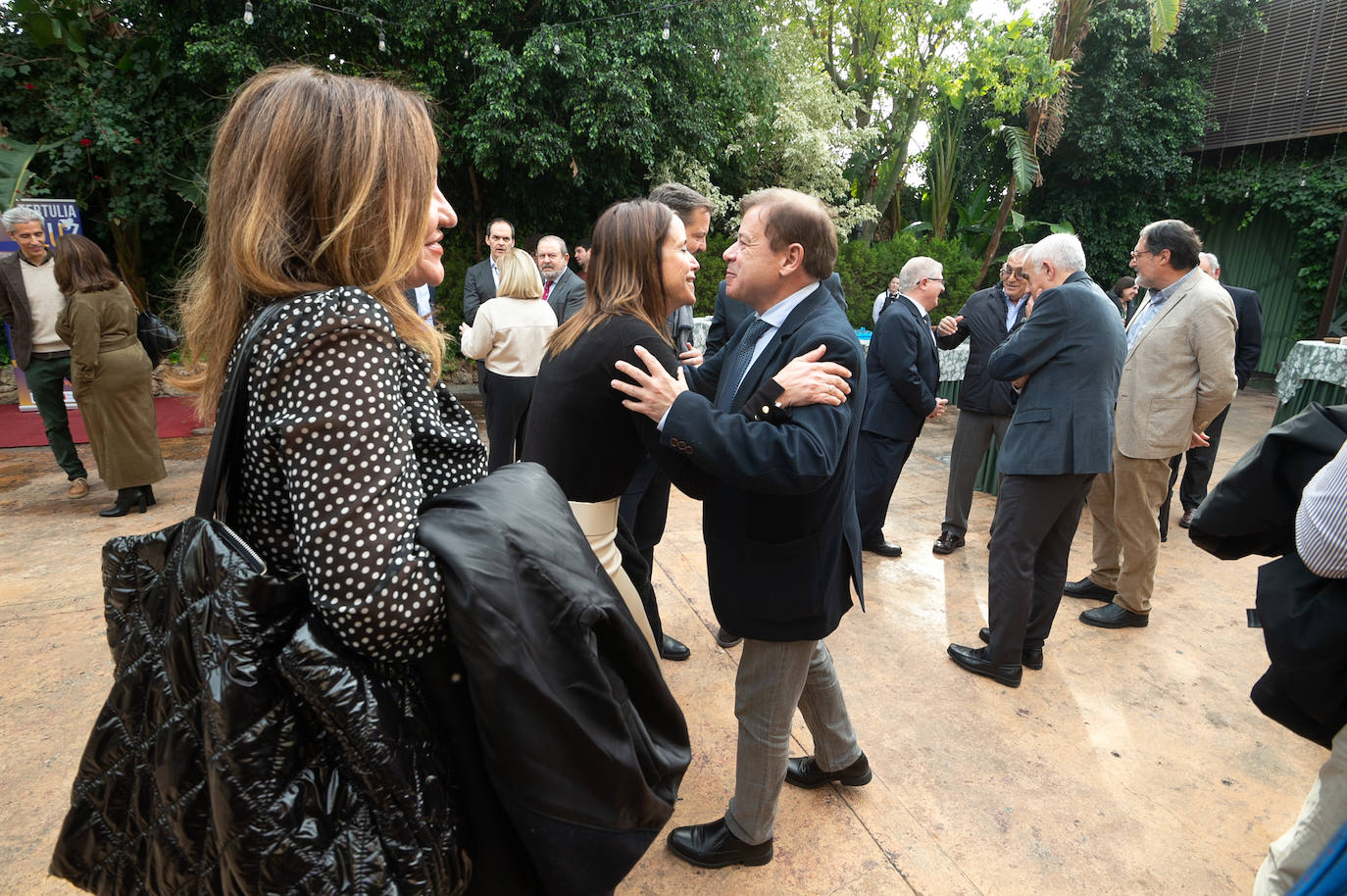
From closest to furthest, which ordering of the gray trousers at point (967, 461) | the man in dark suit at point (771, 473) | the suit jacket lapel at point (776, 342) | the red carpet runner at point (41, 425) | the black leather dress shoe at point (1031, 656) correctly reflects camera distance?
1. the man in dark suit at point (771, 473)
2. the suit jacket lapel at point (776, 342)
3. the black leather dress shoe at point (1031, 656)
4. the gray trousers at point (967, 461)
5. the red carpet runner at point (41, 425)

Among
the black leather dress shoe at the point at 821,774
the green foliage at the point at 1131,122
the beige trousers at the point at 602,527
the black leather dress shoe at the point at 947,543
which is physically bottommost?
the black leather dress shoe at the point at 947,543

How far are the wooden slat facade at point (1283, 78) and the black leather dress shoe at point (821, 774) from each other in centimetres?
1688

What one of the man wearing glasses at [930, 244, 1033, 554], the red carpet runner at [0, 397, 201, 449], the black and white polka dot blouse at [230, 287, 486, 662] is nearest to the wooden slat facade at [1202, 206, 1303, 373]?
the man wearing glasses at [930, 244, 1033, 554]

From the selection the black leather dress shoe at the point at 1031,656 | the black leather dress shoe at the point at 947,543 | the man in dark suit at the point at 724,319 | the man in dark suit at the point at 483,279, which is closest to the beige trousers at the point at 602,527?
the black leather dress shoe at the point at 1031,656

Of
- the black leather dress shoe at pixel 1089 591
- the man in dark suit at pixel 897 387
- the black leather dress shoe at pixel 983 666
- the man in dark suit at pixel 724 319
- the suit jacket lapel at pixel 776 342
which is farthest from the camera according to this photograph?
the man in dark suit at pixel 724 319

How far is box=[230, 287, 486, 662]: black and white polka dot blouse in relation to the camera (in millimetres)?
972

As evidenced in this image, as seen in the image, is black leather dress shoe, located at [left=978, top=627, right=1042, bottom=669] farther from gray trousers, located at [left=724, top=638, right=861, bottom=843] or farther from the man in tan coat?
gray trousers, located at [left=724, top=638, right=861, bottom=843]

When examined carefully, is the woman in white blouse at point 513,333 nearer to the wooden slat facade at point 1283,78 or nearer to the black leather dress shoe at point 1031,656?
the black leather dress shoe at point 1031,656

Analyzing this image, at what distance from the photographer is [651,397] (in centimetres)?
191

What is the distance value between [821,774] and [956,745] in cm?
67

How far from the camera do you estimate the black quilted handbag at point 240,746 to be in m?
0.94

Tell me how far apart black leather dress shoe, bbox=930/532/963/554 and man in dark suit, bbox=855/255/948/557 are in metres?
0.48

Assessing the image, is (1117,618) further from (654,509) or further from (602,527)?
(602,527)

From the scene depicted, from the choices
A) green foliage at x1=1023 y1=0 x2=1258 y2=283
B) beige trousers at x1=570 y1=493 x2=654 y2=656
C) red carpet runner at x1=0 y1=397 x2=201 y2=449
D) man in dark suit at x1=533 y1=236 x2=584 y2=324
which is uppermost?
green foliage at x1=1023 y1=0 x2=1258 y2=283
